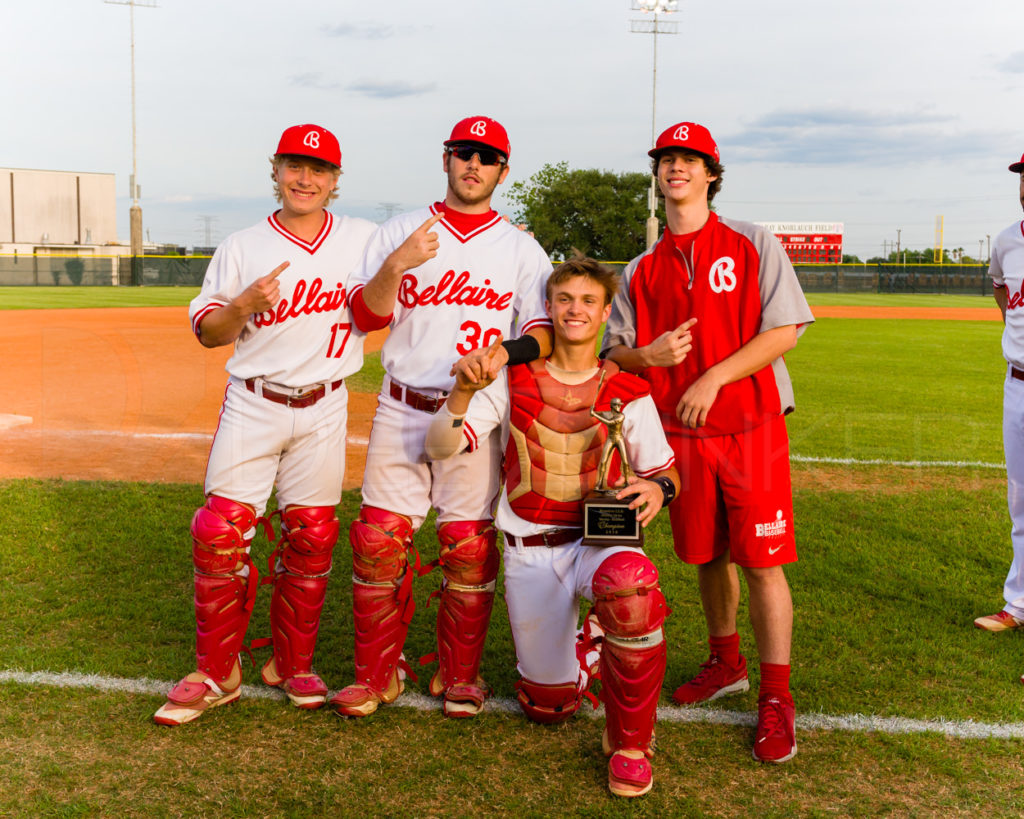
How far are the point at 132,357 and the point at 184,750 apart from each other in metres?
11.8

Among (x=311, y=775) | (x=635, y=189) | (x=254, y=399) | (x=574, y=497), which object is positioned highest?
(x=635, y=189)

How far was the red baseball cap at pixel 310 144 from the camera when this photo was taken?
3521 millimetres

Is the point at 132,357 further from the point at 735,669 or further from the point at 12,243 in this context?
the point at 12,243

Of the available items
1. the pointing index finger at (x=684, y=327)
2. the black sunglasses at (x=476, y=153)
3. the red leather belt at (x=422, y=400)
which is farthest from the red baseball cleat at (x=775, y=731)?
the black sunglasses at (x=476, y=153)

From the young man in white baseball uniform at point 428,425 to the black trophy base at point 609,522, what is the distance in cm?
50

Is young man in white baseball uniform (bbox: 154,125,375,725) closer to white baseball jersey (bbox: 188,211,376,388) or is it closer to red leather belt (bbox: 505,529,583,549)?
white baseball jersey (bbox: 188,211,376,388)

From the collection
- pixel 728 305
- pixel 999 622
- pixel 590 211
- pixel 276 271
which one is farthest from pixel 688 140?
pixel 590 211

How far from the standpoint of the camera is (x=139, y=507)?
6.18 m

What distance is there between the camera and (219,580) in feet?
11.6

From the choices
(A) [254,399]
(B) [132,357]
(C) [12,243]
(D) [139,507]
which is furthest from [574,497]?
(C) [12,243]

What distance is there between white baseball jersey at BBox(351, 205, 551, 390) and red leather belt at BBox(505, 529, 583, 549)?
68 centimetres

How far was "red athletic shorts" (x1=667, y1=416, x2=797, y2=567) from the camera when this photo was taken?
11.2 feet

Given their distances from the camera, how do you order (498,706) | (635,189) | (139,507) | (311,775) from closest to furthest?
(311,775), (498,706), (139,507), (635,189)

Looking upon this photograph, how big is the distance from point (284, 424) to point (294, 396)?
12 cm
